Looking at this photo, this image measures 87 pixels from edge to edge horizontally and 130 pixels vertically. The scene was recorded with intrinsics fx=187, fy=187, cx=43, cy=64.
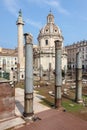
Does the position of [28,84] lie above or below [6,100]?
above

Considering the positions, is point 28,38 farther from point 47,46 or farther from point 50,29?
point 50,29

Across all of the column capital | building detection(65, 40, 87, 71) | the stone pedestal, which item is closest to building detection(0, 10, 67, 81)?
building detection(65, 40, 87, 71)

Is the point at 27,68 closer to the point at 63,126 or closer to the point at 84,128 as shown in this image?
the point at 63,126

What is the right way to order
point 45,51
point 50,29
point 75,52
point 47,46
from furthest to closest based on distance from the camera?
point 75,52 → point 47,46 → point 50,29 → point 45,51

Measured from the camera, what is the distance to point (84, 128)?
38.9ft

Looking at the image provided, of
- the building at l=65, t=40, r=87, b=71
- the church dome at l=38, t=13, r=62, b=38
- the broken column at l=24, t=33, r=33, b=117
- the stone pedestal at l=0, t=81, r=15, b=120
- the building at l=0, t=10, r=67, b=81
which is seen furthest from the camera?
the building at l=65, t=40, r=87, b=71

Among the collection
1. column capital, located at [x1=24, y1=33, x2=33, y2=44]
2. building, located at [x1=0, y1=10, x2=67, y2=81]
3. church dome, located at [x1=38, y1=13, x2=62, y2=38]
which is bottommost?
column capital, located at [x1=24, y1=33, x2=33, y2=44]

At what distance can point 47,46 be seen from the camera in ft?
253

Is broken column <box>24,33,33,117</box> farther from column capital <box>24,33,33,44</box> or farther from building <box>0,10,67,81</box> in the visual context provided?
building <box>0,10,67,81</box>

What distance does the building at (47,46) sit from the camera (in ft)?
245

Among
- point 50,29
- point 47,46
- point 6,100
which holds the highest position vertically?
point 50,29

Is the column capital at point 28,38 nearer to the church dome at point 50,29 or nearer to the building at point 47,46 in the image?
the building at point 47,46

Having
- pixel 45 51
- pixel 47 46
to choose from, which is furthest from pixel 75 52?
pixel 45 51

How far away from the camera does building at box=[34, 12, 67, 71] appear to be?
245 feet
